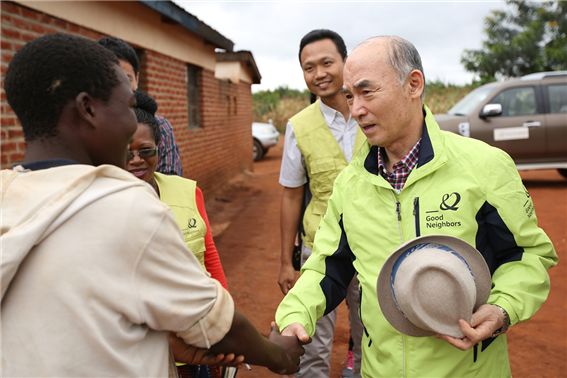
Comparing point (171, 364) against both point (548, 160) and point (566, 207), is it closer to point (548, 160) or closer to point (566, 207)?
point (566, 207)

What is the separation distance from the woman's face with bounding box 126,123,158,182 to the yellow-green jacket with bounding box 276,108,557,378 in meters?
0.94

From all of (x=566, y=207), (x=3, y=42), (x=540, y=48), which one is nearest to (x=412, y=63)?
(x=3, y=42)

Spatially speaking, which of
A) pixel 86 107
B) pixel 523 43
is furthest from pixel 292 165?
pixel 523 43

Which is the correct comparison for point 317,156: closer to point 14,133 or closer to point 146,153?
point 146,153

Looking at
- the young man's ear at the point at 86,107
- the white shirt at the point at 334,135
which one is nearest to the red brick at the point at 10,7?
the white shirt at the point at 334,135

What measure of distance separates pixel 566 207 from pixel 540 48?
52.0 feet

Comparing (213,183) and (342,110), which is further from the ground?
(342,110)

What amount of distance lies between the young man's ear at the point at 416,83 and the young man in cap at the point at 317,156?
104cm

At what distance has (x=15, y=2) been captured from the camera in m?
4.02

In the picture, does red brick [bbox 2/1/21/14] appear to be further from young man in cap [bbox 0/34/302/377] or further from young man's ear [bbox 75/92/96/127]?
young man's ear [bbox 75/92/96/127]

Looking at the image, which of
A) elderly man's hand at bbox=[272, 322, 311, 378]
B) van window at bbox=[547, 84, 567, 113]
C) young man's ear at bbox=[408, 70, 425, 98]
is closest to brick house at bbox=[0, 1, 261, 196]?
elderly man's hand at bbox=[272, 322, 311, 378]

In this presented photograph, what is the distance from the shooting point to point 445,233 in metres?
1.84

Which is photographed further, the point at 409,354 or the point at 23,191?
the point at 409,354

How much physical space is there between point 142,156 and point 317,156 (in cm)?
126
